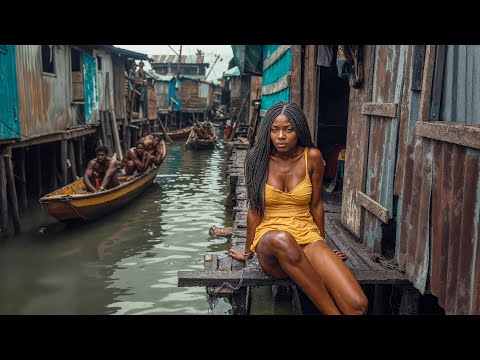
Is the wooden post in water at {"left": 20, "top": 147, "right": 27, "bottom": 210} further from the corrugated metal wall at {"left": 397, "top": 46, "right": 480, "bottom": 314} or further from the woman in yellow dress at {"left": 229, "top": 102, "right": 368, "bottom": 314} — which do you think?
the corrugated metal wall at {"left": 397, "top": 46, "right": 480, "bottom": 314}

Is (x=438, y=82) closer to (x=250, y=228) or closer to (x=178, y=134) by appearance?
(x=250, y=228)

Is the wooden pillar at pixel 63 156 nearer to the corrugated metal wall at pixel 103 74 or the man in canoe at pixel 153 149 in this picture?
the man in canoe at pixel 153 149

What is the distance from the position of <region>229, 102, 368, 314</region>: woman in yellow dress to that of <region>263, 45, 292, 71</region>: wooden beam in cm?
442

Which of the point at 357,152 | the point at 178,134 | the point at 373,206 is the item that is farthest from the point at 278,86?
the point at 178,134

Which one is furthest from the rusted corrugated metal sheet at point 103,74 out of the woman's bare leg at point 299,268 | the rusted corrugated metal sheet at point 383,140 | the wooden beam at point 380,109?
the woman's bare leg at point 299,268

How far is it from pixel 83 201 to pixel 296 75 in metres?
5.02

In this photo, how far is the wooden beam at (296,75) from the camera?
764 cm

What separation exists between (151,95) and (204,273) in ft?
84.5

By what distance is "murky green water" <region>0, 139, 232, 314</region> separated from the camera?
645 centimetres

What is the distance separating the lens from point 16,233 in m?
9.34

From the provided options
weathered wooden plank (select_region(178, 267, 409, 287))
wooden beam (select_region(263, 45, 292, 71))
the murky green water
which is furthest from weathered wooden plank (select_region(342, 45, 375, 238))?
wooden beam (select_region(263, 45, 292, 71))

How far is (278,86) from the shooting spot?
30.5 feet

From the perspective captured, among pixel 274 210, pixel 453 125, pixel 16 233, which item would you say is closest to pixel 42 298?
pixel 16 233

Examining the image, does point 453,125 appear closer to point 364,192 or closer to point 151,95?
point 364,192
